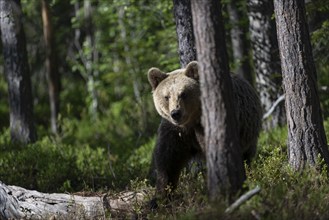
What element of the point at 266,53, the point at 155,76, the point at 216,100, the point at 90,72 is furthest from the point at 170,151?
the point at 90,72

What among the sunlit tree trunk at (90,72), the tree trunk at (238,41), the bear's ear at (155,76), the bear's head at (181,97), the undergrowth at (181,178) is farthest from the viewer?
the sunlit tree trunk at (90,72)

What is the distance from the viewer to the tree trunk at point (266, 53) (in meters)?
12.9

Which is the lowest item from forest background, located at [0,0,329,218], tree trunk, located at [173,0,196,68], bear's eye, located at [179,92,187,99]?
forest background, located at [0,0,329,218]

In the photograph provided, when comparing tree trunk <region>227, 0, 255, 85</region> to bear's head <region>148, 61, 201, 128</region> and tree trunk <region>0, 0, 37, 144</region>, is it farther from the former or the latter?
bear's head <region>148, 61, 201, 128</region>

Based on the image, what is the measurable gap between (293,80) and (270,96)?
233 inches

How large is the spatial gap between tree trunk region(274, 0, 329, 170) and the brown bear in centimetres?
68

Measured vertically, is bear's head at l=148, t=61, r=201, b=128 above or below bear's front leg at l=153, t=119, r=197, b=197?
above

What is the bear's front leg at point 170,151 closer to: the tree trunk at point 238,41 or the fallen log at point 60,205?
the fallen log at point 60,205

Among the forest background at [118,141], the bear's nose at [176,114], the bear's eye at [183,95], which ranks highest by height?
the bear's eye at [183,95]

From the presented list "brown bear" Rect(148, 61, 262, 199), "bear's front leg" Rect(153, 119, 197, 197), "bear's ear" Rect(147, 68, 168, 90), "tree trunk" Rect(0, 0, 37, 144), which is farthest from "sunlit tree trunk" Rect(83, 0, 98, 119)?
"bear's front leg" Rect(153, 119, 197, 197)

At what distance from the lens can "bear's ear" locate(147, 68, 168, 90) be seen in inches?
301

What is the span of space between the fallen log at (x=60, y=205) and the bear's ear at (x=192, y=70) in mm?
1488

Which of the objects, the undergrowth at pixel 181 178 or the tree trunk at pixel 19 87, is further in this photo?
the tree trunk at pixel 19 87

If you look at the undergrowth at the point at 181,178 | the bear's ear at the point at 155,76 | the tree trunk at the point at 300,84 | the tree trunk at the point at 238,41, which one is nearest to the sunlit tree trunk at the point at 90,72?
the tree trunk at the point at 238,41
